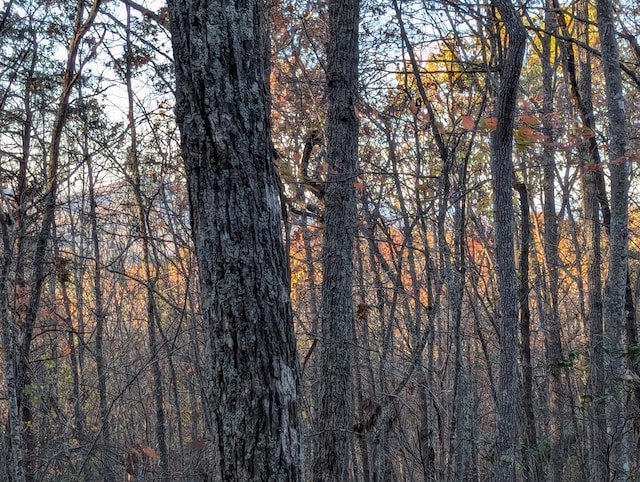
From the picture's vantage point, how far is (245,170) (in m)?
2.06

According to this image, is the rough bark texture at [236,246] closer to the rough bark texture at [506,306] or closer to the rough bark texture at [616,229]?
the rough bark texture at [506,306]

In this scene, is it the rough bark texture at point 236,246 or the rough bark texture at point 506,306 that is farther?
the rough bark texture at point 506,306

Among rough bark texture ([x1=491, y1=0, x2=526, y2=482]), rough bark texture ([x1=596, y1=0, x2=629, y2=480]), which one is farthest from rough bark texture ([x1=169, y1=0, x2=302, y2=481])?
rough bark texture ([x1=596, y1=0, x2=629, y2=480])

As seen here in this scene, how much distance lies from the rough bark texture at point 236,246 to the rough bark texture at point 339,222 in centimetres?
227

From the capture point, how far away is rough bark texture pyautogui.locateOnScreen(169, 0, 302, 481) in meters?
1.98

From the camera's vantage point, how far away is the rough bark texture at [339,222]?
4.37 meters

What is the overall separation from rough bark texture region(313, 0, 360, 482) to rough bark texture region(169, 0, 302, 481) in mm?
2266

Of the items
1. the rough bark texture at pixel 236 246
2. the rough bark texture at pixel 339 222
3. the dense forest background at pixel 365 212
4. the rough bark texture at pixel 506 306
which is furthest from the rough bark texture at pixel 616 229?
the rough bark texture at pixel 236 246

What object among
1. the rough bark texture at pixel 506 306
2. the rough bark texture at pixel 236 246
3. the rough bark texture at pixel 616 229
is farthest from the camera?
the rough bark texture at pixel 616 229

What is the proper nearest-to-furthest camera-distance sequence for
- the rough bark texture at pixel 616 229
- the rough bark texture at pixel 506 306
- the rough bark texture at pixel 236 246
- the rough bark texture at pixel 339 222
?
the rough bark texture at pixel 236 246
the rough bark texture at pixel 506 306
the rough bark texture at pixel 339 222
the rough bark texture at pixel 616 229

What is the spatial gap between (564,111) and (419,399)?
4.78 m

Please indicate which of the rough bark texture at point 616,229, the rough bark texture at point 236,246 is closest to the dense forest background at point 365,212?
the rough bark texture at point 616,229

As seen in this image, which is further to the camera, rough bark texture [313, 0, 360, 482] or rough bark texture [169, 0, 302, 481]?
rough bark texture [313, 0, 360, 482]

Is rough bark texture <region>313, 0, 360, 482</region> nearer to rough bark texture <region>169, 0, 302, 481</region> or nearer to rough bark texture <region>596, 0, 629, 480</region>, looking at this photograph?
rough bark texture <region>169, 0, 302, 481</region>
